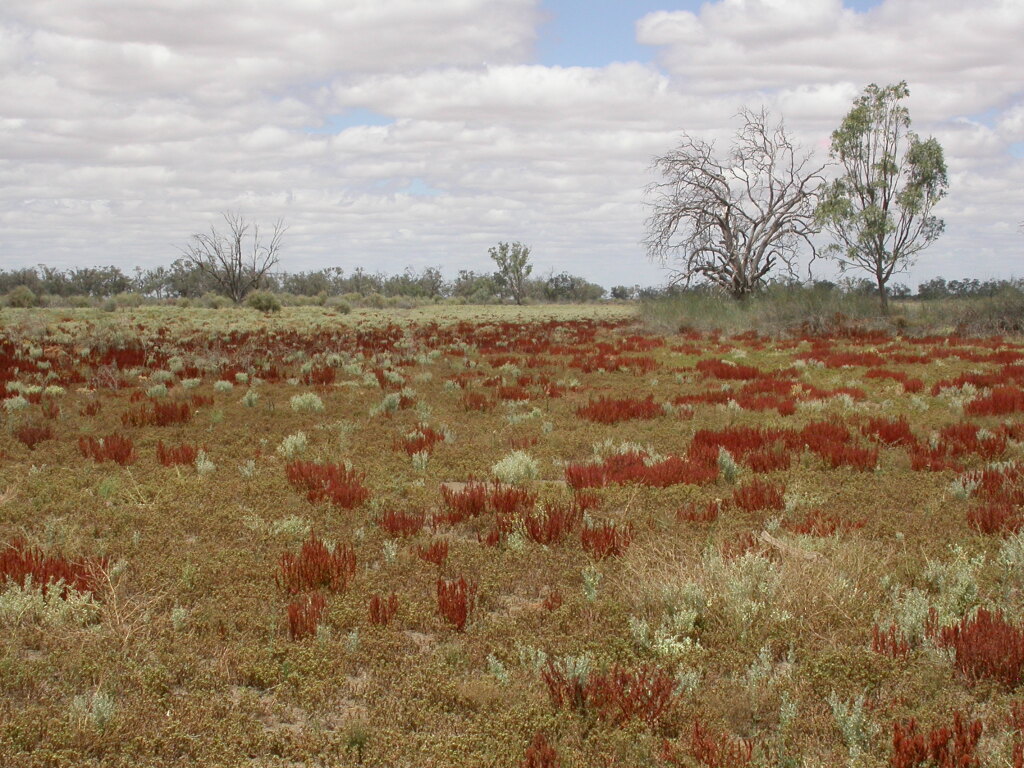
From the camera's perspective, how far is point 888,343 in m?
25.9

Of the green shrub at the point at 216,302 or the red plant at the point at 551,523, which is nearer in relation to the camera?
the red plant at the point at 551,523

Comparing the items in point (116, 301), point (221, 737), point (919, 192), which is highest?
point (919, 192)

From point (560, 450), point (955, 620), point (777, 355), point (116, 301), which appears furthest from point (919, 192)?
point (116, 301)

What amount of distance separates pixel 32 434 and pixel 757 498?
8.79 meters

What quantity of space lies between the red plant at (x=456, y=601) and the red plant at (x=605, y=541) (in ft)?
3.81

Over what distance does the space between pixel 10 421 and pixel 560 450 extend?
786 centimetres

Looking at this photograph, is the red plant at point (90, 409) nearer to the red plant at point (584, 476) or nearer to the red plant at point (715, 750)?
the red plant at point (584, 476)

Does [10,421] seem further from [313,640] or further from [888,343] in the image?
[888,343]

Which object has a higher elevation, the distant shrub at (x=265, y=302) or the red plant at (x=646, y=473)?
the distant shrub at (x=265, y=302)

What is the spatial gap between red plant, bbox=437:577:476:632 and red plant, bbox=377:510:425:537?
1341mm

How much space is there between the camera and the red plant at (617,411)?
12047 mm

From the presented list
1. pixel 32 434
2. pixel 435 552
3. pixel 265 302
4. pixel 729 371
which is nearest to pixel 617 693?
pixel 435 552

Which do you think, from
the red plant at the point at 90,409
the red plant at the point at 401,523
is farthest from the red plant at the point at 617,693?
the red plant at the point at 90,409

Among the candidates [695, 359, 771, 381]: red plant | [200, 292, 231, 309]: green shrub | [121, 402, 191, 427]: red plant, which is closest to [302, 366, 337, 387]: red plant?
[121, 402, 191, 427]: red plant
